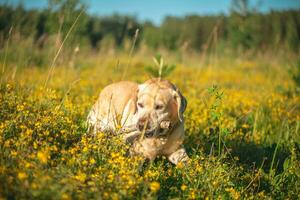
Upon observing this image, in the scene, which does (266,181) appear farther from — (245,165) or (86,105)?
(86,105)

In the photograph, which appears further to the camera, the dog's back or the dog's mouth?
the dog's back

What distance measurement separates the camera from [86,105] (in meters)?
5.19

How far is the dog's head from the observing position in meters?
3.69

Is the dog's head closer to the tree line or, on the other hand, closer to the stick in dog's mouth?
the stick in dog's mouth

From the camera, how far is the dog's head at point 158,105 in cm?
369

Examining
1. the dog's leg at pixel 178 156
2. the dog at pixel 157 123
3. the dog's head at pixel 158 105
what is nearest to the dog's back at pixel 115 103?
the dog at pixel 157 123

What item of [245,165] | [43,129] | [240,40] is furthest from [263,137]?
[240,40]

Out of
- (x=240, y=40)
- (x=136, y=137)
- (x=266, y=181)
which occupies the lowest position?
(x=266, y=181)

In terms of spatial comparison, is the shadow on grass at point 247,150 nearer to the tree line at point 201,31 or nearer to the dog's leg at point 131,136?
the dog's leg at point 131,136

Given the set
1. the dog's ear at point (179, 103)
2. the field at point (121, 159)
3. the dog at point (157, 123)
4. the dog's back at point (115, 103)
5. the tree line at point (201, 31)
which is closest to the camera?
the field at point (121, 159)

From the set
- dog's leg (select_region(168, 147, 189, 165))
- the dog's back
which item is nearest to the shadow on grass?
dog's leg (select_region(168, 147, 189, 165))

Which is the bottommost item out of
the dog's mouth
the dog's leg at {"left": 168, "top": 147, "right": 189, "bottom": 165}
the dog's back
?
the dog's leg at {"left": 168, "top": 147, "right": 189, "bottom": 165}

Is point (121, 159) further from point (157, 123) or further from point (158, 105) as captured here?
→ point (158, 105)

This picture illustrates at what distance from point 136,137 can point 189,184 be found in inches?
35.5
